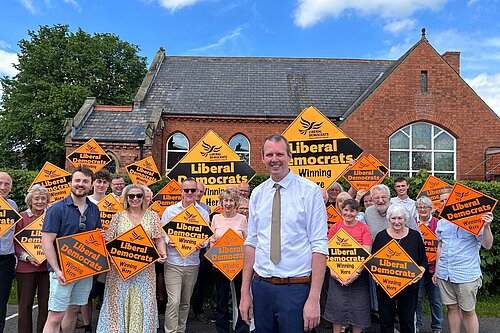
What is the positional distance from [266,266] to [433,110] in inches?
777

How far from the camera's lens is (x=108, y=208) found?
639 cm

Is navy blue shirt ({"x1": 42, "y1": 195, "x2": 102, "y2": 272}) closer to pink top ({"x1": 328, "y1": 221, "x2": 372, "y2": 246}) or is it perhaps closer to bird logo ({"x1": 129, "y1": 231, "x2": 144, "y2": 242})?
bird logo ({"x1": 129, "y1": 231, "x2": 144, "y2": 242})

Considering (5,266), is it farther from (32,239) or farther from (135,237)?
(135,237)

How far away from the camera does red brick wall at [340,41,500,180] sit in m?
20.1

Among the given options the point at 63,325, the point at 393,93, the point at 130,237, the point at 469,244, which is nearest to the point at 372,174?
the point at 469,244

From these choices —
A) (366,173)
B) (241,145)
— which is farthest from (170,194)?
(241,145)

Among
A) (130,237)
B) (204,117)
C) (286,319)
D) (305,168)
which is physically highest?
(204,117)

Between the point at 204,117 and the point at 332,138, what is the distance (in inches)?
666

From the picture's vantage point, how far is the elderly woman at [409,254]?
524 cm

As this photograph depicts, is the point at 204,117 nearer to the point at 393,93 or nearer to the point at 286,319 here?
the point at 393,93

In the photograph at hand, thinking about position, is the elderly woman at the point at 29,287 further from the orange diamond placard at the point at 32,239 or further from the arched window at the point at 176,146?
the arched window at the point at 176,146

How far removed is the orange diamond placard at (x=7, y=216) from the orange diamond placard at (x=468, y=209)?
592 centimetres

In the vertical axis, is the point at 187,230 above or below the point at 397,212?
below

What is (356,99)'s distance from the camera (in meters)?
23.9
